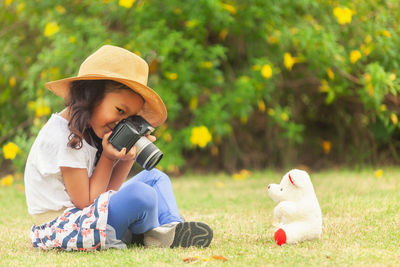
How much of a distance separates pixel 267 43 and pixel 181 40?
3.02 ft

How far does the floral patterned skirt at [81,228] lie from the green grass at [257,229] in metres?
0.04

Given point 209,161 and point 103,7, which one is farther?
point 209,161

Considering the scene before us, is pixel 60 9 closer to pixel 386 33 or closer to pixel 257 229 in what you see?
pixel 386 33

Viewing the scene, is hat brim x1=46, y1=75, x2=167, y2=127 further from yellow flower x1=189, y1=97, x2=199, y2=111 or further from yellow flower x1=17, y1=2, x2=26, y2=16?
yellow flower x1=17, y1=2, x2=26, y2=16

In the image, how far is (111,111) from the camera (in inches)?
91.8

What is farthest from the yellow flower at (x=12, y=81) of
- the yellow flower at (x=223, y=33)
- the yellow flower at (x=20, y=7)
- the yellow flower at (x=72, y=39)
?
the yellow flower at (x=223, y=33)

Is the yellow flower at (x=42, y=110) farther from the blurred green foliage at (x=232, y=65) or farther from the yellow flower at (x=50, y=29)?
the yellow flower at (x=50, y=29)

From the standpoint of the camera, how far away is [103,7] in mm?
4793

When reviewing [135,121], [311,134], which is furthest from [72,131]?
[311,134]

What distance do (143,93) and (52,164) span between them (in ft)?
1.58

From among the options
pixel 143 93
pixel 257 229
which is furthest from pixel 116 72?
pixel 257 229

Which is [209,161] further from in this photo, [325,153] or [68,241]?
[68,241]

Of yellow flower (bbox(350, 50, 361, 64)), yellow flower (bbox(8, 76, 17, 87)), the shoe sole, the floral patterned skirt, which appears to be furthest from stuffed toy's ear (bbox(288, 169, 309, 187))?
yellow flower (bbox(8, 76, 17, 87))

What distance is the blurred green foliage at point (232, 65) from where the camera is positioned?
471 centimetres
